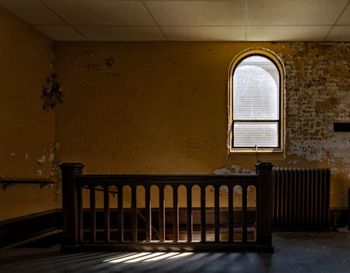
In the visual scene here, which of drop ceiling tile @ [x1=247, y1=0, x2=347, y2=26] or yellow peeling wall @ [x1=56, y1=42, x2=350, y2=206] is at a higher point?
drop ceiling tile @ [x1=247, y1=0, x2=347, y2=26]

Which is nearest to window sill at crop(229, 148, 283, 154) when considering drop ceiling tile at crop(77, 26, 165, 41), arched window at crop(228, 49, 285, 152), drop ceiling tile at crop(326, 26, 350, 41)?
arched window at crop(228, 49, 285, 152)

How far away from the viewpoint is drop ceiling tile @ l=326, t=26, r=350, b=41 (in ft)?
16.0

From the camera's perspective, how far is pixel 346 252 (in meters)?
3.93

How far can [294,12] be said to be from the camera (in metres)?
4.32

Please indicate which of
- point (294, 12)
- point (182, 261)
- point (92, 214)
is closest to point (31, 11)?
point (92, 214)

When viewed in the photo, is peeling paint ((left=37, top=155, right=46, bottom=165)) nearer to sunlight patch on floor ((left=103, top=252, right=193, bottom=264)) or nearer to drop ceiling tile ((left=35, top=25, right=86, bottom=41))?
drop ceiling tile ((left=35, top=25, right=86, bottom=41))

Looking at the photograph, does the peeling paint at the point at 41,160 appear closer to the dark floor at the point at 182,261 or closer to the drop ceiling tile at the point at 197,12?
the dark floor at the point at 182,261

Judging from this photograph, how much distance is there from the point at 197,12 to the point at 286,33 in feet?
5.13

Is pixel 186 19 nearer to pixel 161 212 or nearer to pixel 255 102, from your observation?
pixel 255 102

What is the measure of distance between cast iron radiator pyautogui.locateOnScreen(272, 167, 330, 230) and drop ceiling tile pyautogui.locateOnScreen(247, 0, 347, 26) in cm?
208

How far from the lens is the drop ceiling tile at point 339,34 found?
488 centimetres

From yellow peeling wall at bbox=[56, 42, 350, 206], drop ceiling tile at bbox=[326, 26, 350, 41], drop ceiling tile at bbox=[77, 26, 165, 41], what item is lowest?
yellow peeling wall at bbox=[56, 42, 350, 206]

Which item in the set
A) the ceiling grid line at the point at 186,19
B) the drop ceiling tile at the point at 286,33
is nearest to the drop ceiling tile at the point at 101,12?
the ceiling grid line at the point at 186,19

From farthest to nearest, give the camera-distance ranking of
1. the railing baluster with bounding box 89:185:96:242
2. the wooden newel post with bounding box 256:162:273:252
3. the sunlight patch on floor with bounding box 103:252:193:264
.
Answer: the railing baluster with bounding box 89:185:96:242
the wooden newel post with bounding box 256:162:273:252
the sunlight patch on floor with bounding box 103:252:193:264
